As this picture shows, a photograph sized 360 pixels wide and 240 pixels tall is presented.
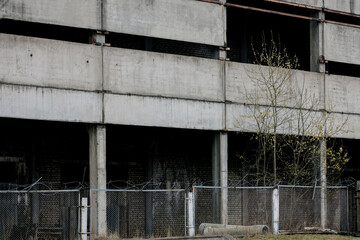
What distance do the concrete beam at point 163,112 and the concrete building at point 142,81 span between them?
4 centimetres

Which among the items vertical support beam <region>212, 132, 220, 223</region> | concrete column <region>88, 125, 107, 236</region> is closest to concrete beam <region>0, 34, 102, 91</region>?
concrete column <region>88, 125, 107, 236</region>

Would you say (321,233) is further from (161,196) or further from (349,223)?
(161,196)

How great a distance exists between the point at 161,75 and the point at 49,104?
464 centimetres

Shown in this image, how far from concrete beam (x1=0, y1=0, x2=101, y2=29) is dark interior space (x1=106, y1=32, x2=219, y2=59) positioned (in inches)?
168

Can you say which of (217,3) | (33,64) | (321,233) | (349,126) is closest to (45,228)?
(33,64)

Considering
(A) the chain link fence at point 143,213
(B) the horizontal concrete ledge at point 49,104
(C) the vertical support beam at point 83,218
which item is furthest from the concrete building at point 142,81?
(C) the vertical support beam at point 83,218

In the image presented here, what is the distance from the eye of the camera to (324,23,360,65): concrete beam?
98.4 ft

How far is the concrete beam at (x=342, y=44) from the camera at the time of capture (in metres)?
30.0

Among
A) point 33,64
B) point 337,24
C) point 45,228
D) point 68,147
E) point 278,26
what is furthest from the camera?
point 278,26

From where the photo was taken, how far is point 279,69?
1124 inches

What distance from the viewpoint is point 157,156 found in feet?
99.7

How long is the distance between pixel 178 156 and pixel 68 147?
5475mm

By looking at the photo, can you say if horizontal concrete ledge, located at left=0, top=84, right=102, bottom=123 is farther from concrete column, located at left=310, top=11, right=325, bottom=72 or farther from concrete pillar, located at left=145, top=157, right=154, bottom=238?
concrete column, located at left=310, top=11, right=325, bottom=72

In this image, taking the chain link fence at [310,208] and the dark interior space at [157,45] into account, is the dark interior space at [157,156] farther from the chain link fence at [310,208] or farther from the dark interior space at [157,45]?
the chain link fence at [310,208]
